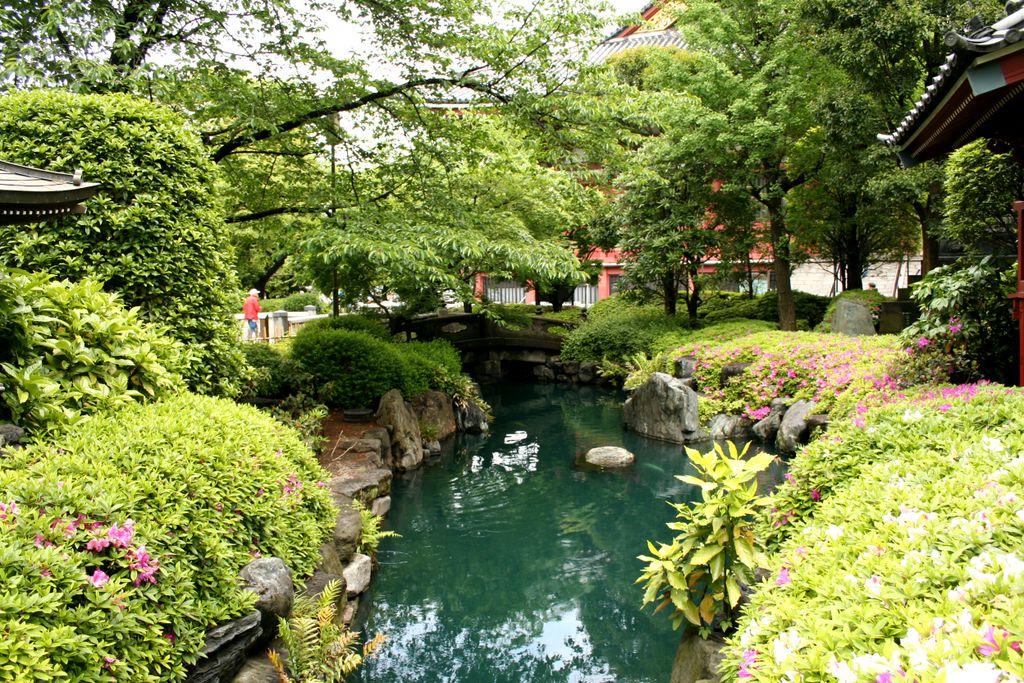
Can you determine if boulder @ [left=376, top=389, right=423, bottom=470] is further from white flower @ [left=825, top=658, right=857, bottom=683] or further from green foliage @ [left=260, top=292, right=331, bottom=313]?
green foliage @ [left=260, top=292, right=331, bottom=313]

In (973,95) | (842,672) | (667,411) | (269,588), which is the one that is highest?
(973,95)

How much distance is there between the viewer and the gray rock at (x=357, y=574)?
652 cm

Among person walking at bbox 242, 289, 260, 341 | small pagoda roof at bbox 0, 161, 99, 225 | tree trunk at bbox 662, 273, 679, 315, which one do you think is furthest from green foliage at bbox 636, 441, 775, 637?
tree trunk at bbox 662, 273, 679, 315

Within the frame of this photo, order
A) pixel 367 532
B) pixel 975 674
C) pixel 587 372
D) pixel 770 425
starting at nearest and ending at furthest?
1. pixel 975 674
2. pixel 367 532
3. pixel 770 425
4. pixel 587 372

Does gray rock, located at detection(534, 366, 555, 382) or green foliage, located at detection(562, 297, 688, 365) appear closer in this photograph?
green foliage, located at detection(562, 297, 688, 365)

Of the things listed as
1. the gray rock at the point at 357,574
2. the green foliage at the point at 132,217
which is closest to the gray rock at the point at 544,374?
the green foliage at the point at 132,217

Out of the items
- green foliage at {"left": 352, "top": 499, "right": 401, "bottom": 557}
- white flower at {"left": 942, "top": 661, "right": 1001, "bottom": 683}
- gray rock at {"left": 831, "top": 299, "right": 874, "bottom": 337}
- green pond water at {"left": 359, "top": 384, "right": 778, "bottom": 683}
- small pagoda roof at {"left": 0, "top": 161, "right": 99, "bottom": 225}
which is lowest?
green pond water at {"left": 359, "top": 384, "right": 778, "bottom": 683}

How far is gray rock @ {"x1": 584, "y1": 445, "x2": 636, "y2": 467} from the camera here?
11492 millimetres

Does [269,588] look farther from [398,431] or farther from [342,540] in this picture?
[398,431]

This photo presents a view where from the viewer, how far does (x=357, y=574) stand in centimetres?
666

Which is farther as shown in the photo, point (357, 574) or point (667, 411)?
point (667, 411)

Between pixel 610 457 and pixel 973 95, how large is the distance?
7.28 metres

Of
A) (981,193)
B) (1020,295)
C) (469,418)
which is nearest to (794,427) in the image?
(981,193)

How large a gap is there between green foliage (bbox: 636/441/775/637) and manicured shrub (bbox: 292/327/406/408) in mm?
7291
